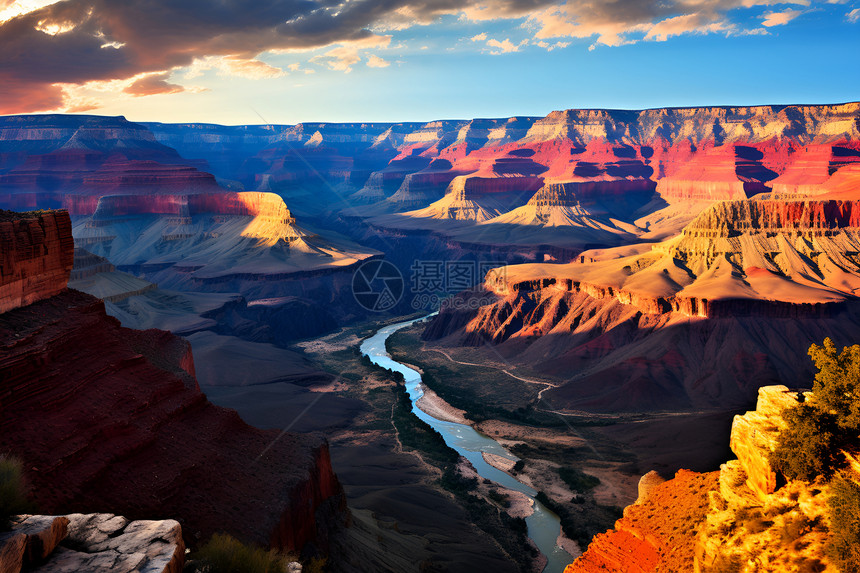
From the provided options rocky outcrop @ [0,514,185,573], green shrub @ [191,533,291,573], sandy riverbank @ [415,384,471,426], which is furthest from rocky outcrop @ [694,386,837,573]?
sandy riverbank @ [415,384,471,426]

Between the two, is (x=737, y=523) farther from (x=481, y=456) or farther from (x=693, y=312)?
(x=693, y=312)

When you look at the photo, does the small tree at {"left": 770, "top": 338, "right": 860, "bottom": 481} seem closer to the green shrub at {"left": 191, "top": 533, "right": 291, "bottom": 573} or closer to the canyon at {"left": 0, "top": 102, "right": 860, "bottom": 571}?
the canyon at {"left": 0, "top": 102, "right": 860, "bottom": 571}

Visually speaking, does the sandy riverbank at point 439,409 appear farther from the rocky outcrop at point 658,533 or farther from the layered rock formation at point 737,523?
the layered rock formation at point 737,523

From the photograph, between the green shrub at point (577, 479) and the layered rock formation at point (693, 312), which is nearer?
the green shrub at point (577, 479)

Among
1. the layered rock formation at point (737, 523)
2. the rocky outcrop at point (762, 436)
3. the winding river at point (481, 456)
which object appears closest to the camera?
the layered rock formation at point (737, 523)

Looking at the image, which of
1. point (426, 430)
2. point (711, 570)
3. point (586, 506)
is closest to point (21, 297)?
point (711, 570)

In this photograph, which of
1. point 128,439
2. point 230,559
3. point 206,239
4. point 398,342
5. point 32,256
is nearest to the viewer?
point 230,559

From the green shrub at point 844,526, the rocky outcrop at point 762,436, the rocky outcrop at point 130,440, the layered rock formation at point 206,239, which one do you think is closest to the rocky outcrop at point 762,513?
the rocky outcrop at point 762,436

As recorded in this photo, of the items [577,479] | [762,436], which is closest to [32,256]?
[762,436]
